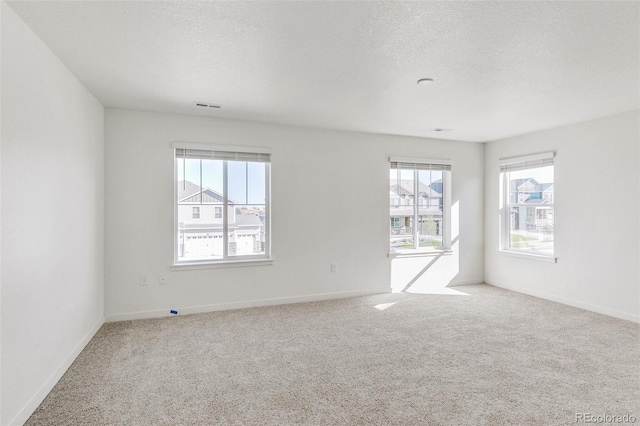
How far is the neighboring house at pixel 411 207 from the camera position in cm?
543

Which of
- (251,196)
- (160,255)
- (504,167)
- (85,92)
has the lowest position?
(160,255)

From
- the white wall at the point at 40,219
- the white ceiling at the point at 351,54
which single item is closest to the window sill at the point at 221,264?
the white wall at the point at 40,219

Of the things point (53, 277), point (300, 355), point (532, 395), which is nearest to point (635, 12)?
point (532, 395)

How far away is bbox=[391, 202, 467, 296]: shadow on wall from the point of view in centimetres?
536

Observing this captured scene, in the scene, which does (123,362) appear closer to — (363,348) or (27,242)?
(27,242)

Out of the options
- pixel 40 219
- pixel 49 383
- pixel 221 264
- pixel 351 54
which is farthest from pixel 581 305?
pixel 40 219

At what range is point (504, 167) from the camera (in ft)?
18.2

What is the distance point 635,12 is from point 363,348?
2.99 meters

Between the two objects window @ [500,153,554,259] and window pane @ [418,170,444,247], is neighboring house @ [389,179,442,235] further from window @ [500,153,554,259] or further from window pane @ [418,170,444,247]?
window @ [500,153,554,259]

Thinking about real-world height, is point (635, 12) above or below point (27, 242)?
above

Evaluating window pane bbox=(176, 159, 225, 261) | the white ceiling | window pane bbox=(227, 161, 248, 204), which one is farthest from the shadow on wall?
window pane bbox=(176, 159, 225, 261)

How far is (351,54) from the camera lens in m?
2.52

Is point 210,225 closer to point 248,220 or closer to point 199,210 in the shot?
point 199,210

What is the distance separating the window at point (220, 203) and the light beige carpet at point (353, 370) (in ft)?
2.72
